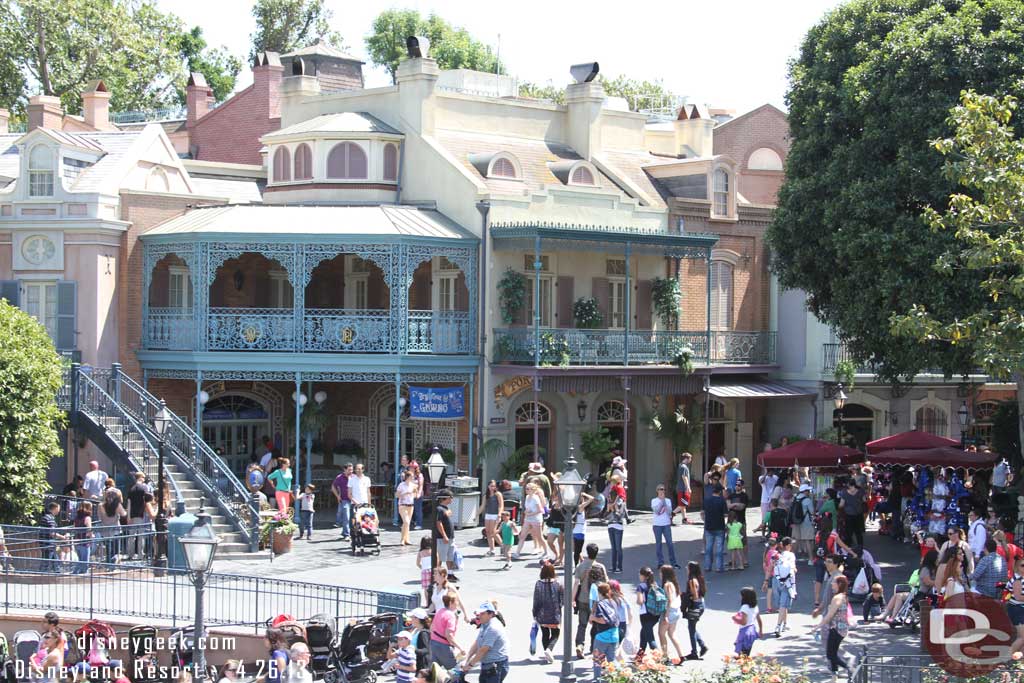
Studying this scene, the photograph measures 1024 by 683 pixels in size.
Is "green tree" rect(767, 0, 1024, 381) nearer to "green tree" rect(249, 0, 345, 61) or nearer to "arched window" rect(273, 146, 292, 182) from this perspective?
"arched window" rect(273, 146, 292, 182)

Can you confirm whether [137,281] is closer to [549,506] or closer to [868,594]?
[549,506]

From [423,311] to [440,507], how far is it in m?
8.35

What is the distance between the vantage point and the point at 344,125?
3322 centimetres

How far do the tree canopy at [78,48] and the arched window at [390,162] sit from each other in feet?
78.5

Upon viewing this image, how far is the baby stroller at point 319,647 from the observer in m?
18.0

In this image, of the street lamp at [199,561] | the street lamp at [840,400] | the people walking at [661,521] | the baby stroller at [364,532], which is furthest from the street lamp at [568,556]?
the street lamp at [840,400]

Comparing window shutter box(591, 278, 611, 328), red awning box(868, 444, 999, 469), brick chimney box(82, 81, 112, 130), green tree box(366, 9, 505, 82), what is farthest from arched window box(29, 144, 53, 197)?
green tree box(366, 9, 505, 82)

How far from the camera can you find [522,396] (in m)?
32.0

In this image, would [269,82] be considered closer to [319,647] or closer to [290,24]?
[290,24]

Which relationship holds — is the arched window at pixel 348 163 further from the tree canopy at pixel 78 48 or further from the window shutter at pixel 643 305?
the tree canopy at pixel 78 48

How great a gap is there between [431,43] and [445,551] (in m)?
45.3

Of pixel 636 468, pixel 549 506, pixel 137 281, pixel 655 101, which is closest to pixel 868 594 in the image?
pixel 549 506

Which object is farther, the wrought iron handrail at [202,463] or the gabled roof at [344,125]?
the gabled roof at [344,125]

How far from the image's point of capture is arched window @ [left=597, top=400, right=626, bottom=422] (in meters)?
33.9
